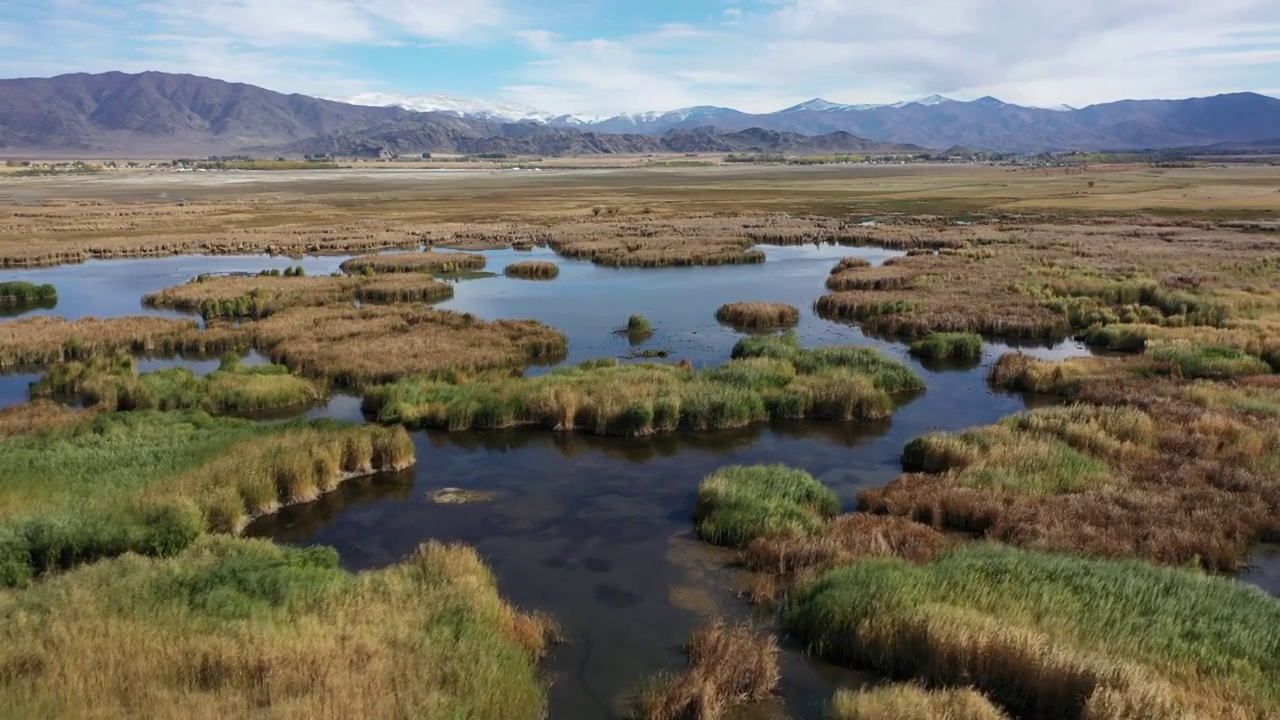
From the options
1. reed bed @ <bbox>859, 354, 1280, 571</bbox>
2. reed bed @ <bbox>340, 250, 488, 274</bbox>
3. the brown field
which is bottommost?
reed bed @ <bbox>859, 354, 1280, 571</bbox>

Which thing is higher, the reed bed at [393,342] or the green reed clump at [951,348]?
the reed bed at [393,342]

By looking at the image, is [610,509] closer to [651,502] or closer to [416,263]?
[651,502]

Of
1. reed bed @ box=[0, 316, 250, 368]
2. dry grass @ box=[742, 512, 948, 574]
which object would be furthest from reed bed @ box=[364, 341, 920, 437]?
reed bed @ box=[0, 316, 250, 368]

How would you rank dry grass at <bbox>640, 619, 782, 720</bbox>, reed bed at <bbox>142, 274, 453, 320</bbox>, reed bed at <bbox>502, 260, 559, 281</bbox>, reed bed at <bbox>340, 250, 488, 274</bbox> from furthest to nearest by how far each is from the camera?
reed bed at <bbox>340, 250, 488, 274</bbox> → reed bed at <bbox>502, 260, 559, 281</bbox> → reed bed at <bbox>142, 274, 453, 320</bbox> → dry grass at <bbox>640, 619, 782, 720</bbox>

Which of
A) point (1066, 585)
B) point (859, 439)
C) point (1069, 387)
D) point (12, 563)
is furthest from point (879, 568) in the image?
point (1069, 387)

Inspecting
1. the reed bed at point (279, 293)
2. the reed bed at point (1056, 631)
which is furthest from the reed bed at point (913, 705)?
the reed bed at point (279, 293)

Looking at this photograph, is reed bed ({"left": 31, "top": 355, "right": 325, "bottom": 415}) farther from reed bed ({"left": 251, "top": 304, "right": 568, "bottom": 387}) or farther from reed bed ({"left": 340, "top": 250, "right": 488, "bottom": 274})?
reed bed ({"left": 340, "top": 250, "right": 488, "bottom": 274})

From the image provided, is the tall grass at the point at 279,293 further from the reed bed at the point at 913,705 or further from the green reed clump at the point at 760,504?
the reed bed at the point at 913,705

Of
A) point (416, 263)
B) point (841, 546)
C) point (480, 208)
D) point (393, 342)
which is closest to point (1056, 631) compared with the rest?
point (841, 546)
